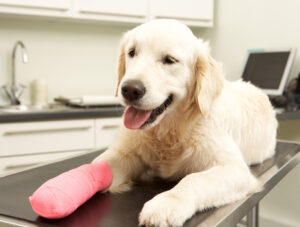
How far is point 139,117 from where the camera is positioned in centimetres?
104

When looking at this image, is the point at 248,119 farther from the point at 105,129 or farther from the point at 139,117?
the point at 105,129

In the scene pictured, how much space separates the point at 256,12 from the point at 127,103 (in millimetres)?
2380

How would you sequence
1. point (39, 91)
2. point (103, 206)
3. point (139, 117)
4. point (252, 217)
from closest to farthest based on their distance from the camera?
1. point (103, 206)
2. point (139, 117)
3. point (252, 217)
4. point (39, 91)

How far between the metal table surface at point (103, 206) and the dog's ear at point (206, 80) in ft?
0.99

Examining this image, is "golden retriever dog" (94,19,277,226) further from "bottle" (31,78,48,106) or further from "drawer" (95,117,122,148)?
"bottle" (31,78,48,106)

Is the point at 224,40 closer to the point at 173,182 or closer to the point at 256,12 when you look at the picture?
the point at 256,12

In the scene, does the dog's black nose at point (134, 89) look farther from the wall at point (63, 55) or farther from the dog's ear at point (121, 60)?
the wall at point (63, 55)

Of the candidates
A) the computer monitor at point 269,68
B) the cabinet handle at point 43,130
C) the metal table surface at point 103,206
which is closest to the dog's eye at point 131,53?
the metal table surface at point 103,206

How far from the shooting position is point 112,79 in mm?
3346

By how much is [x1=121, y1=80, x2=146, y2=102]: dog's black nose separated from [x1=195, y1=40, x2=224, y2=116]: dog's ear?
0.23 metres

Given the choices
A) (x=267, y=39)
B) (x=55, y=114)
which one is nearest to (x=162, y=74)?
(x=55, y=114)

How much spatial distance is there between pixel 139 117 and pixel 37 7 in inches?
73.8

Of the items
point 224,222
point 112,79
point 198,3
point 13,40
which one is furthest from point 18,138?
point 198,3

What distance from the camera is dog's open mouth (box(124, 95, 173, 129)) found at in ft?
3.39
